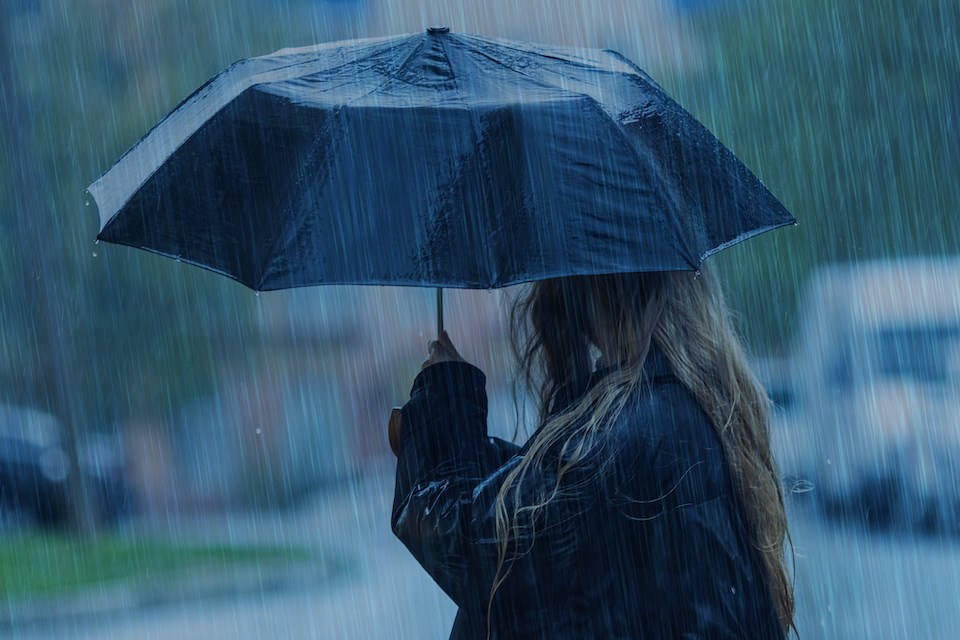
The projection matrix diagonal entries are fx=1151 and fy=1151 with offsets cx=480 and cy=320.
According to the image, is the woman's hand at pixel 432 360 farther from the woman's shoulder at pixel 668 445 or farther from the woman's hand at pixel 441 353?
the woman's shoulder at pixel 668 445

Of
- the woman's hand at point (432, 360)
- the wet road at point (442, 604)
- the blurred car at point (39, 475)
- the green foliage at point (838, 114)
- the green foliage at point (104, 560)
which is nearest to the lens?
the woman's hand at point (432, 360)

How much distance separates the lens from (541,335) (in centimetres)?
230

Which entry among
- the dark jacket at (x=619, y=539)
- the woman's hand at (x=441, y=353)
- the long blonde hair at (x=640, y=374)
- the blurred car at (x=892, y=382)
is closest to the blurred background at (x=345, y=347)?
the blurred car at (x=892, y=382)

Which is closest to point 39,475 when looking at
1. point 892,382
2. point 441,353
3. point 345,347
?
point 892,382

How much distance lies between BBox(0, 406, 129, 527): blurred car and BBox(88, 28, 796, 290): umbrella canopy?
32.6 ft

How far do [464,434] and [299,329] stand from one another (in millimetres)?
18377

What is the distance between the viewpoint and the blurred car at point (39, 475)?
12.0m

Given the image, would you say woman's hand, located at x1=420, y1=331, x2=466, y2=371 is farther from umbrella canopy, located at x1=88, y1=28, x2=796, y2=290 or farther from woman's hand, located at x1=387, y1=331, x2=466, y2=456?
umbrella canopy, located at x1=88, y1=28, x2=796, y2=290

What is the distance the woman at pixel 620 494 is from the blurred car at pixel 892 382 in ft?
23.5

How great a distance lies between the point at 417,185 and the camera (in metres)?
2.05

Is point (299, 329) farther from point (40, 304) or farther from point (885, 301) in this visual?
point (885, 301)

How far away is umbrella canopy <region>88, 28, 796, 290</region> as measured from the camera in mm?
2004

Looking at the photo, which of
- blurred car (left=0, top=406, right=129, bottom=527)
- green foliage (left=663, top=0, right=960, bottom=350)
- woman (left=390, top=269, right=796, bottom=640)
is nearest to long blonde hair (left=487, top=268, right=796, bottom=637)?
woman (left=390, top=269, right=796, bottom=640)

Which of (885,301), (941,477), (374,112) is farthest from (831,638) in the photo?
(374,112)
